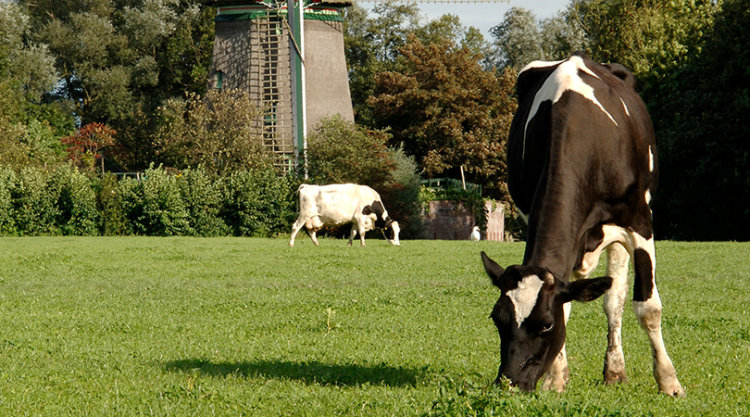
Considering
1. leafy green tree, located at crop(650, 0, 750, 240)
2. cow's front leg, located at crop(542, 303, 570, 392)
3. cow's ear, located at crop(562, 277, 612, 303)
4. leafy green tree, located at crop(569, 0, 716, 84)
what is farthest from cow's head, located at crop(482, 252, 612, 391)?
leafy green tree, located at crop(569, 0, 716, 84)

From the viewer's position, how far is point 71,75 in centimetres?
6128

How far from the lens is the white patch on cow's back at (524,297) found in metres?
5.44

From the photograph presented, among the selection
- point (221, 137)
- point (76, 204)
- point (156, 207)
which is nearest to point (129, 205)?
point (156, 207)

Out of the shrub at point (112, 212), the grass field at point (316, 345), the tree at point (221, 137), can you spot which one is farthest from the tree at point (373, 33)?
the grass field at point (316, 345)

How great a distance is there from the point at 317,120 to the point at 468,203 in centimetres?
903

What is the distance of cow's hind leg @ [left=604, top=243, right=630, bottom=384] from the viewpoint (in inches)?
278

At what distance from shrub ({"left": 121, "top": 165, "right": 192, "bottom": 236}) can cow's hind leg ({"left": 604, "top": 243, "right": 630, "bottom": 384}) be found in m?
29.7

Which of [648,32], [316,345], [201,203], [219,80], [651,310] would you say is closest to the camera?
[651,310]

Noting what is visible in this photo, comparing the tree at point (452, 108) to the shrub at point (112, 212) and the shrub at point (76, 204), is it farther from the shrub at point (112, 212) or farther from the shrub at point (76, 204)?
the shrub at point (76, 204)

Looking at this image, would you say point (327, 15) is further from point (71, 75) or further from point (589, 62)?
point (589, 62)

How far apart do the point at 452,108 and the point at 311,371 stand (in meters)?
44.2

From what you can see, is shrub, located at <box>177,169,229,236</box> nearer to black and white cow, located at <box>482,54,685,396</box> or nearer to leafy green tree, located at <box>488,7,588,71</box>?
black and white cow, located at <box>482,54,685,396</box>

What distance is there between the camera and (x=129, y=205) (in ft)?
117

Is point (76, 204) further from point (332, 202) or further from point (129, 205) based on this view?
point (332, 202)
